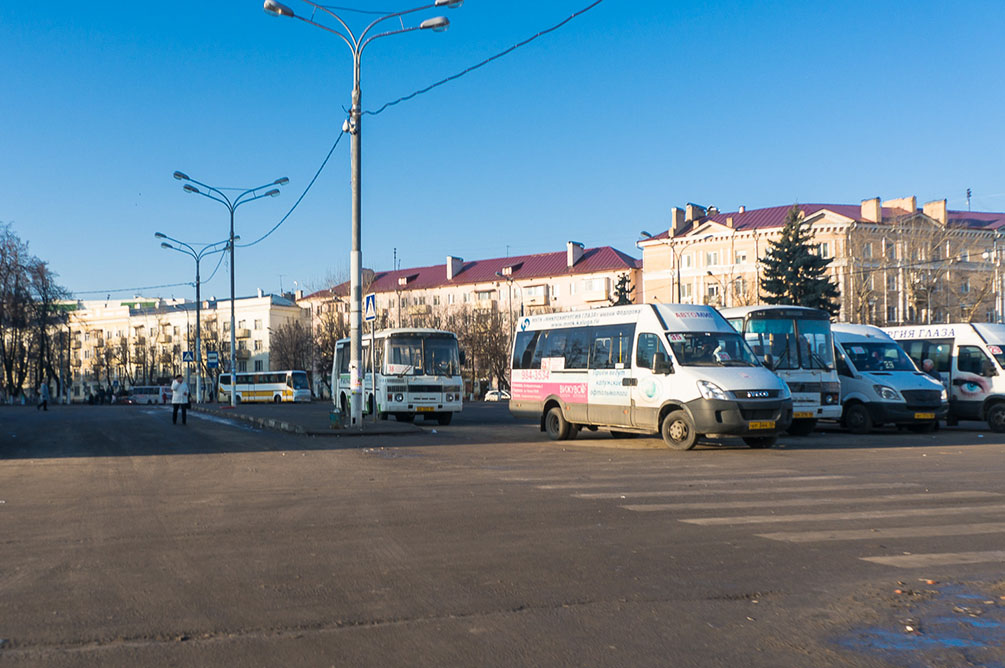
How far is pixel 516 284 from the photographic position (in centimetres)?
10125

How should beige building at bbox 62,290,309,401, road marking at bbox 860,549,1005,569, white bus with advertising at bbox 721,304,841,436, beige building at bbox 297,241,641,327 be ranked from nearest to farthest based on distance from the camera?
1. road marking at bbox 860,549,1005,569
2. white bus with advertising at bbox 721,304,841,436
3. beige building at bbox 297,241,641,327
4. beige building at bbox 62,290,309,401

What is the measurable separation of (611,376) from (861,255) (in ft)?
170

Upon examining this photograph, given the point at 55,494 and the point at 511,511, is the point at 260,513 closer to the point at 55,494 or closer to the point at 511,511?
the point at 511,511

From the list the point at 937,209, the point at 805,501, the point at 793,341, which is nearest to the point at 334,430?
the point at 793,341

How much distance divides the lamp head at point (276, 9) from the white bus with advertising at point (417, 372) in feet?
29.2

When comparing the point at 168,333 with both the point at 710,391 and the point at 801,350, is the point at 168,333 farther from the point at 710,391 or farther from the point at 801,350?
the point at 710,391

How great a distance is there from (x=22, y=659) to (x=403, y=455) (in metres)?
11.9

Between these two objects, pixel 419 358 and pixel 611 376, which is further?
pixel 419 358

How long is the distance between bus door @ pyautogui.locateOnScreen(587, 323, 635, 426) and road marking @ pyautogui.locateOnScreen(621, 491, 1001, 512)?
24.8ft

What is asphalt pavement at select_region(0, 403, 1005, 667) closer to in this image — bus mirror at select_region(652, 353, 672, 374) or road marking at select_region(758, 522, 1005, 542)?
road marking at select_region(758, 522, 1005, 542)

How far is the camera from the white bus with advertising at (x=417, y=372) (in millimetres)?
26484

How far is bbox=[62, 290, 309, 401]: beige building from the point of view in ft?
365

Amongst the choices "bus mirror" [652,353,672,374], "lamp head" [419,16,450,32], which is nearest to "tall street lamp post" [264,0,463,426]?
"lamp head" [419,16,450,32]

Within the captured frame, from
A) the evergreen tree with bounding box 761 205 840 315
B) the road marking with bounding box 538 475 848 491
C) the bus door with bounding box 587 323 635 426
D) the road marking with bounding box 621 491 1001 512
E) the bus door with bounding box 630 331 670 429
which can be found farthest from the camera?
the evergreen tree with bounding box 761 205 840 315
